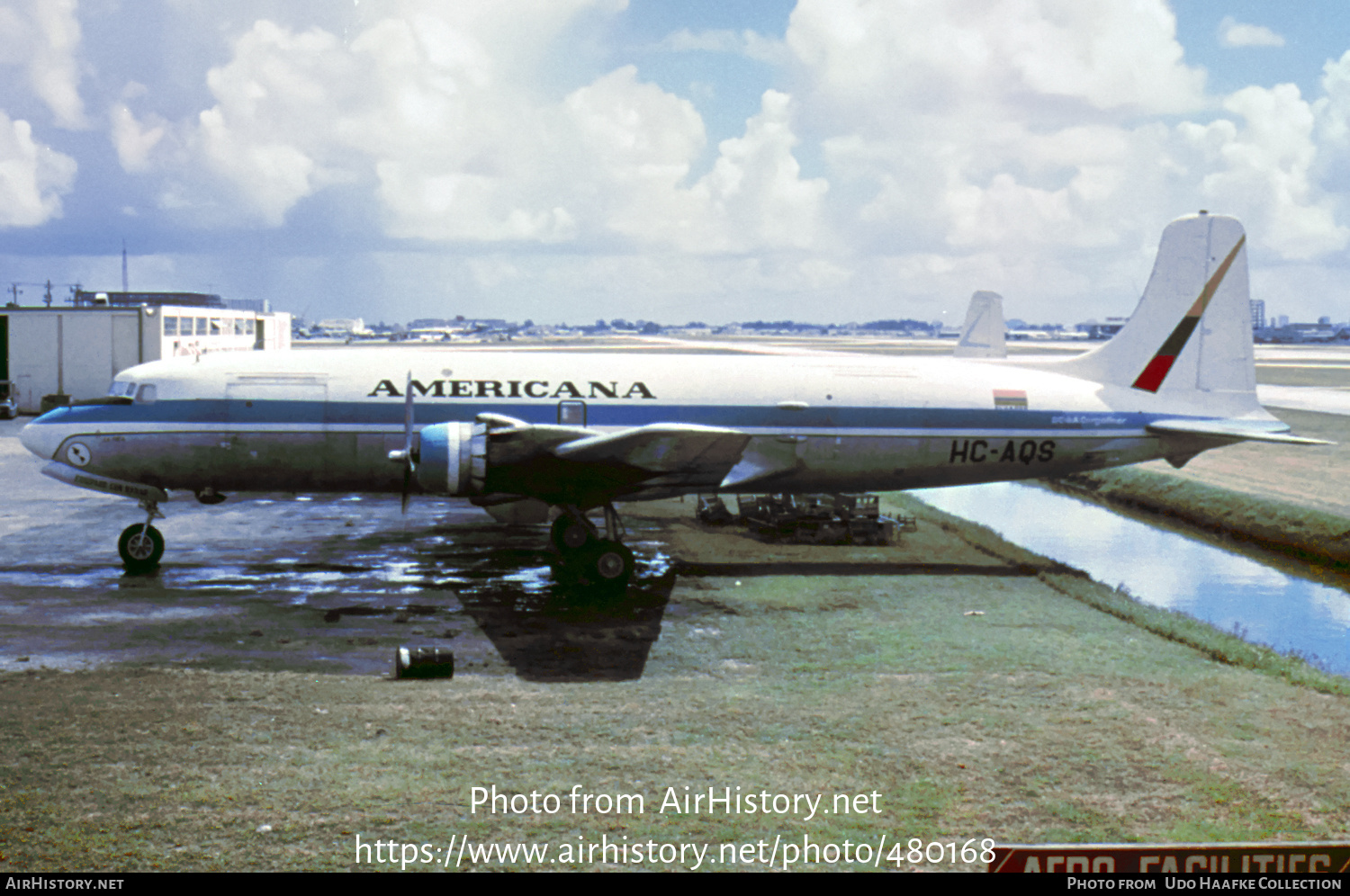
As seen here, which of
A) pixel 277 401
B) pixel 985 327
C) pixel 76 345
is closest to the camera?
pixel 277 401

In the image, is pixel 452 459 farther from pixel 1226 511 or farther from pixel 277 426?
pixel 1226 511

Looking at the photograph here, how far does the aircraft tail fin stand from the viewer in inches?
1727

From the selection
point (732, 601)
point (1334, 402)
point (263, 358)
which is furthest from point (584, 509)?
point (1334, 402)

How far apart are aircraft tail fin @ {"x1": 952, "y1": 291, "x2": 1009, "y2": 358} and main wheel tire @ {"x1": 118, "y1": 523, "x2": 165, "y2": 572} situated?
110 ft

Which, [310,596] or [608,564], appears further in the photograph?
[608,564]

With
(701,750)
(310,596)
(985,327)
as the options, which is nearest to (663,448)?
(310,596)

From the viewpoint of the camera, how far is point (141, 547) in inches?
797

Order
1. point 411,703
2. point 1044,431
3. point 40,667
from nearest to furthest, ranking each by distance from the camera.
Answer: point 411,703 < point 40,667 < point 1044,431

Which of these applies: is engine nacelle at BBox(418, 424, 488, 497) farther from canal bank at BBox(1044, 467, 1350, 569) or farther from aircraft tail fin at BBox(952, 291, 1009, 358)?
aircraft tail fin at BBox(952, 291, 1009, 358)

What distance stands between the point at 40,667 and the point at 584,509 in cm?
956

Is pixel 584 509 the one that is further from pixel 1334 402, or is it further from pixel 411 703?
pixel 1334 402

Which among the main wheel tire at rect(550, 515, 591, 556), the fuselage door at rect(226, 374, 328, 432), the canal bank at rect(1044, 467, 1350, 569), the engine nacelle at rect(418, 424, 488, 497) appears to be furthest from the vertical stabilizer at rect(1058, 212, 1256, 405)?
the fuselage door at rect(226, 374, 328, 432)

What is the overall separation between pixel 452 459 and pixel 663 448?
12.3 ft
